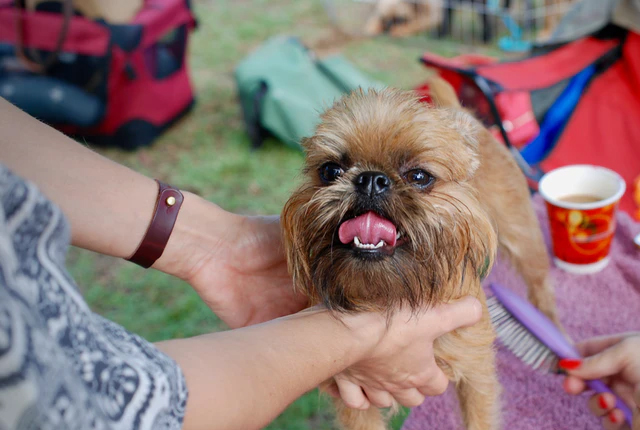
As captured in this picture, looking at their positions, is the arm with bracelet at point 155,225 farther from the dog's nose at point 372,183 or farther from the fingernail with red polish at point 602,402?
the fingernail with red polish at point 602,402

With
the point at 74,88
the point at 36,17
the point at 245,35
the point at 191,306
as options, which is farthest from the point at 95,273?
the point at 245,35

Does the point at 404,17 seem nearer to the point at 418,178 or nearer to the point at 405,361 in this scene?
the point at 418,178

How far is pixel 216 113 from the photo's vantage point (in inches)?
211

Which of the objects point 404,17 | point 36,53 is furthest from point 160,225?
point 404,17

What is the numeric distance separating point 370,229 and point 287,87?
3092 millimetres

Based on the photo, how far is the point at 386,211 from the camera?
1407mm

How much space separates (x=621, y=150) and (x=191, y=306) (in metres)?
2.54

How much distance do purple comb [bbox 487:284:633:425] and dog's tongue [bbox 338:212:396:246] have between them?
33.1 inches

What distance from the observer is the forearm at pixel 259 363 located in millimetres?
1059

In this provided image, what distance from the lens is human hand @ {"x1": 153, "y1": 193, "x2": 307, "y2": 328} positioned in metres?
1.87

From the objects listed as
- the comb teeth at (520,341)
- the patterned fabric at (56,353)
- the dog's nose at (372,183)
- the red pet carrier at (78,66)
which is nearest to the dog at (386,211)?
the dog's nose at (372,183)

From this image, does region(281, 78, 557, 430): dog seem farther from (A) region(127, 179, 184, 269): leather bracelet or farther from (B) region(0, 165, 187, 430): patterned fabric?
(B) region(0, 165, 187, 430): patterned fabric

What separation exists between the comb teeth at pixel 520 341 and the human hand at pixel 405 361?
0.46 m

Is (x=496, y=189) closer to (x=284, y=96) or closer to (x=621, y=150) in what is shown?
(x=621, y=150)
